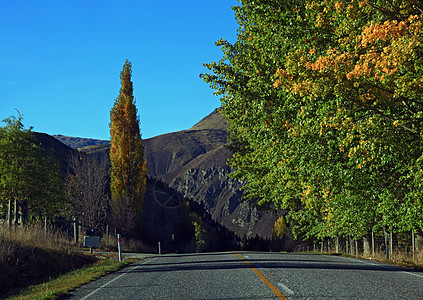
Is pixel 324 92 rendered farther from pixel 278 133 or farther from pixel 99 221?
pixel 99 221

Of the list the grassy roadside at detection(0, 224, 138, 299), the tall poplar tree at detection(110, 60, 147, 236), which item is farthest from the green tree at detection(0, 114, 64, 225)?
the grassy roadside at detection(0, 224, 138, 299)

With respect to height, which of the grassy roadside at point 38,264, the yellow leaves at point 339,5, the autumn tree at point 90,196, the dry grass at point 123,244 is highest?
the yellow leaves at point 339,5

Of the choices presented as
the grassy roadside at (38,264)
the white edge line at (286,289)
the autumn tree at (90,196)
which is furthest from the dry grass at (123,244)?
the white edge line at (286,289)

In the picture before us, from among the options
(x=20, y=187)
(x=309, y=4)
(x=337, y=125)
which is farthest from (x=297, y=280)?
(x=20, y=187)

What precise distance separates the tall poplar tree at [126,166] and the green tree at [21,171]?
572 cm

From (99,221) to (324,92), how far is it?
3004cm

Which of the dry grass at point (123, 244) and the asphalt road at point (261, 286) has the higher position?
the asphalt road at point (261, 286)

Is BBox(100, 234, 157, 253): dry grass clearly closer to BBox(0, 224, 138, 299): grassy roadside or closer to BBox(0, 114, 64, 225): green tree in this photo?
Answer: BBox(0, 114, 64, 225): green tree

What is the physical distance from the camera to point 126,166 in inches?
1496

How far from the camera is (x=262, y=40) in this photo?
1620 centimetres

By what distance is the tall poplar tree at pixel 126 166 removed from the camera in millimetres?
37719

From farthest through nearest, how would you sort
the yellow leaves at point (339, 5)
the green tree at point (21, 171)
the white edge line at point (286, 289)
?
the green tree at point (21, 171) < the yellow leaves at point (339, 5) < the white edge line at point (286, 289)

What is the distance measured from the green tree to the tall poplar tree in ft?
18.8

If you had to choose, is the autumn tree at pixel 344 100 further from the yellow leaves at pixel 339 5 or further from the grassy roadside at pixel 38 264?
the grassy roadside at pixel 38 264
